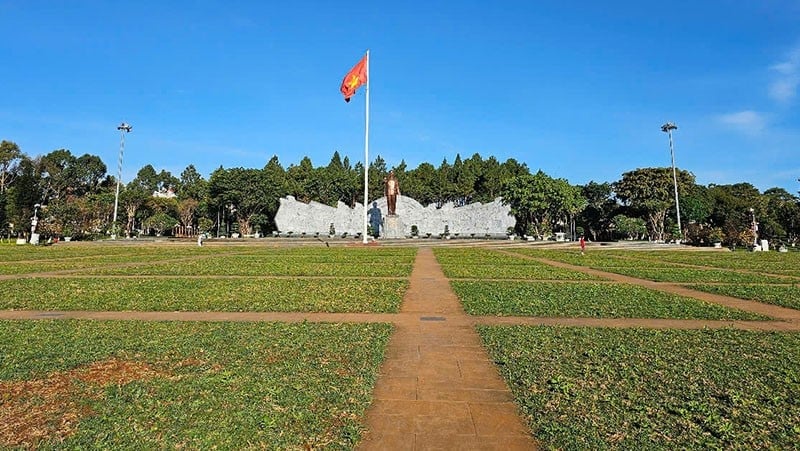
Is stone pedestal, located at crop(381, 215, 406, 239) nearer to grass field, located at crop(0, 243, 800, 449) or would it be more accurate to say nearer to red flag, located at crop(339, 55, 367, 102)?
red flag, located at crop(339, 55, 367, 102)

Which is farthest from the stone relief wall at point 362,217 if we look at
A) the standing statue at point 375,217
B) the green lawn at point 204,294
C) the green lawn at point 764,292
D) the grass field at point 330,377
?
the grass field at point 330,377

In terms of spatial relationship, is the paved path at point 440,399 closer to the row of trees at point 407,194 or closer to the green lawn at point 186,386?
the green lawn at point 186,386

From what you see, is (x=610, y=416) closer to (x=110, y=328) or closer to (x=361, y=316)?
(x=361, y=316)

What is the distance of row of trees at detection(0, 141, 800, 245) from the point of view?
52844 millimetres

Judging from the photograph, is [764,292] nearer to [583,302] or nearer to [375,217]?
[583,302]

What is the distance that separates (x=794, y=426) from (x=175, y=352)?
6.46 metres

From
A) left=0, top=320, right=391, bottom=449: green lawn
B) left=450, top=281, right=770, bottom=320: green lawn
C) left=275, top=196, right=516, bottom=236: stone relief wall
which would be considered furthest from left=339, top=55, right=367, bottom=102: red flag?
left=0, top=320, right=391, bottom=449: green lawn

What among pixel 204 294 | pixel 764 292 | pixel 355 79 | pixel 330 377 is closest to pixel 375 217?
pixel 355 79

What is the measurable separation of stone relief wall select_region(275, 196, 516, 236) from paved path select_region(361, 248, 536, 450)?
179ft

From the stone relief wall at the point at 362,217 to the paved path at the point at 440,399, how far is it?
5448cm

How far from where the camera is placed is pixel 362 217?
6309 centimetres

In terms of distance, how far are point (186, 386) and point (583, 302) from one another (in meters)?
8.17

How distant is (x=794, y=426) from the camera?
12.1 ft

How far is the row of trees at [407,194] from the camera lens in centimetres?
5284
